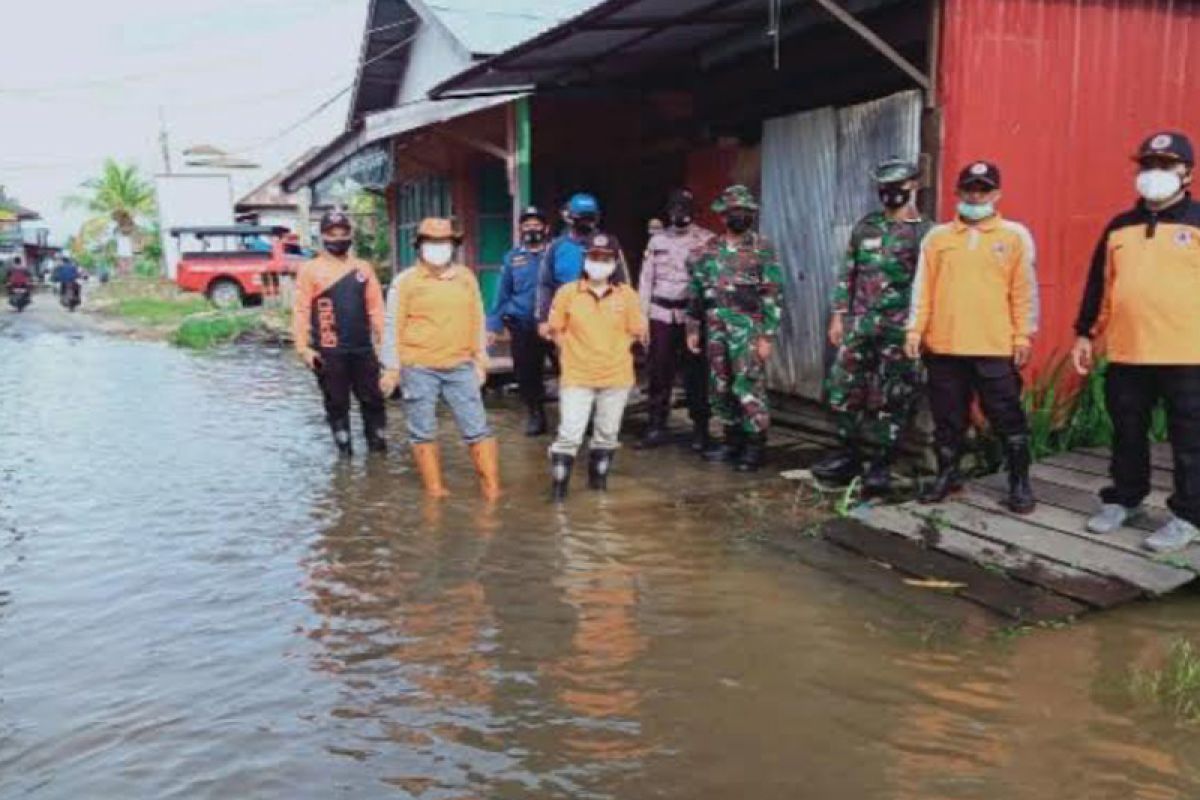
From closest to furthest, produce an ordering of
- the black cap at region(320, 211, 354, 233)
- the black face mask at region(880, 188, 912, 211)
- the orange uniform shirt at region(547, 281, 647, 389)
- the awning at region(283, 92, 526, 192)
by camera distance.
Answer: the black face mask at region(880, 188, 912, 211) < the orange uniform shirt at region(547, 281, 647, 389) < the black cap at region(320, 211, 354, 233) < the awning at region(283, 92, 526, 192)

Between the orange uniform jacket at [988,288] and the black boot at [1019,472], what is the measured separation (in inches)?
17.7

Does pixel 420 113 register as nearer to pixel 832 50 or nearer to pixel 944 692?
pixel 832 50

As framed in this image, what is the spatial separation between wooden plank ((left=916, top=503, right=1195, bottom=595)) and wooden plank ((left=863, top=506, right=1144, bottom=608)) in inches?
1.4

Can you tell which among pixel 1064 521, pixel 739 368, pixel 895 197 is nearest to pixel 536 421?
Answer: pixel 739 368

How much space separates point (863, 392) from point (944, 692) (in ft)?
9.37

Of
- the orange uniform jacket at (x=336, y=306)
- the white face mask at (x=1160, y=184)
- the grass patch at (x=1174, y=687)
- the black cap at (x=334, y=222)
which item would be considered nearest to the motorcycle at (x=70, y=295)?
the orange uniform jacket at (x=336, y=306)

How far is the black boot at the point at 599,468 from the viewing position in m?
6.69

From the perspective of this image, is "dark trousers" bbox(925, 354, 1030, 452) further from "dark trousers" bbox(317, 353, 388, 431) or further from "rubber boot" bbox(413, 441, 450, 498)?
"dark trousers" bbox(317, 353, 388, 431)

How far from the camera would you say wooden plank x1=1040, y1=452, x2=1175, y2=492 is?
5508 millimetres

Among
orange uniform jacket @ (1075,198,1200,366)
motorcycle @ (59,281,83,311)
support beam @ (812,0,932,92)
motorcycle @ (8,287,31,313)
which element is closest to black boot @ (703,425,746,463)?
support beam @ (812,0,932,92)

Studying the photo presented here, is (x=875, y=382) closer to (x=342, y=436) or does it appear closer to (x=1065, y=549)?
(x=1065, y=549)

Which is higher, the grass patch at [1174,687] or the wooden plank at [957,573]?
the wooden plank at [957,573]

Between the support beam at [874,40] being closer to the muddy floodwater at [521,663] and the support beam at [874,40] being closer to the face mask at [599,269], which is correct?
the face mask at [599,269]

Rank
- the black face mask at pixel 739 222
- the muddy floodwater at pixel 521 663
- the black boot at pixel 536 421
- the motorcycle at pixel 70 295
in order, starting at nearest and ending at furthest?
the muddy floodwater at pixel 521 663 < the black face mask at pixel 739 222 < the black boot at pixel 536 421 < the motorcycle at pixel 70 295
